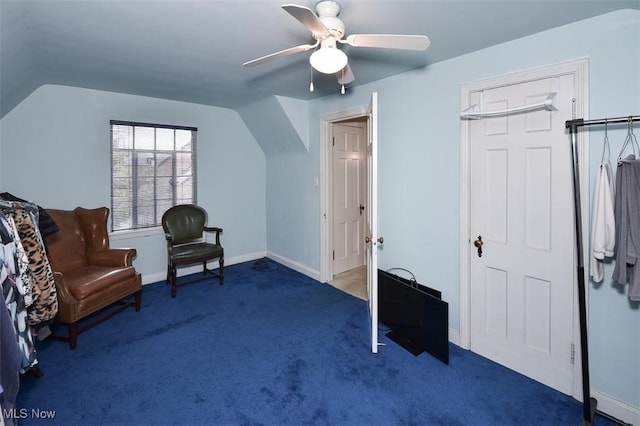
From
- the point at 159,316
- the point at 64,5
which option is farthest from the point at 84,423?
the point at 64,5

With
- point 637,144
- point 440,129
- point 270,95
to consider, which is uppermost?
point 270,95

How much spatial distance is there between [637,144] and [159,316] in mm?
3818

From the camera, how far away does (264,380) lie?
2148mm

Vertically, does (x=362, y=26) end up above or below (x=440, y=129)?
above

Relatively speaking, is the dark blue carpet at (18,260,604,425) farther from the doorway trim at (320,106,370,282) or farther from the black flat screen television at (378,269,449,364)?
the doorway trim at (320,106,370,282)

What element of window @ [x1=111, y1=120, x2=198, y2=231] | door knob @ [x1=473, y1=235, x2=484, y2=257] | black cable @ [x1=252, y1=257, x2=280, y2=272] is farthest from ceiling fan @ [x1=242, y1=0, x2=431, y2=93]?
black cable @ [x1=252, y1=257, x2=280, y2=272]

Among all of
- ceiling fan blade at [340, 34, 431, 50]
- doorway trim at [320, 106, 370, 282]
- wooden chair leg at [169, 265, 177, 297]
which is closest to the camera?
→ ceiling fan blade at [340, 34, 431, 50]

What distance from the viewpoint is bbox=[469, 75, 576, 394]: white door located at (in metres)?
2.00

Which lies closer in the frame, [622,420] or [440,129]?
[622,420]

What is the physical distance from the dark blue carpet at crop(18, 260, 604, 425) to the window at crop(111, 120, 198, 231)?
1.31m

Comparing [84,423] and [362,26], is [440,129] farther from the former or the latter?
[84,423]

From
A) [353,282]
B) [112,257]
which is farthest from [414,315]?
[112,257]

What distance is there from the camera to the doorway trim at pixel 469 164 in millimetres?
1872

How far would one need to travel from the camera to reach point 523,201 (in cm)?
215
